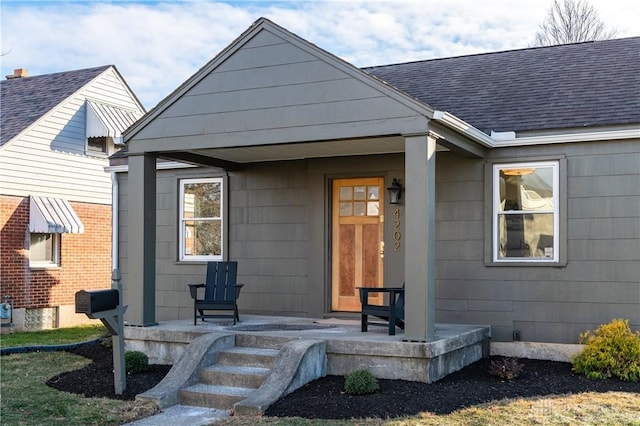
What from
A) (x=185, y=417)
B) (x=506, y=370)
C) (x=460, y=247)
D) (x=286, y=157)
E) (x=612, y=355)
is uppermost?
(x=286, y=157)

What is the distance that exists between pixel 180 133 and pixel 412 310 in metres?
3.85

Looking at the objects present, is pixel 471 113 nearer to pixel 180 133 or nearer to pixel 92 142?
pixel 180 133

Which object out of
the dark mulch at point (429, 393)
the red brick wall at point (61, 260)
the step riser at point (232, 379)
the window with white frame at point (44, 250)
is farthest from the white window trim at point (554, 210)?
the window with white frame at point (44, 250)

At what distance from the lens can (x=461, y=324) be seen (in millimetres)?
9719

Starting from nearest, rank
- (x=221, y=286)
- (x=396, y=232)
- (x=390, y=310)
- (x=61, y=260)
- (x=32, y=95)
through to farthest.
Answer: (x=390, y=310) < (x=221, y=286) < (x=396, y=232) < (x=61, y=260) < (x=32, y=95)

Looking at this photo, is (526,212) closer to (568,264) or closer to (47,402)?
(568,264)

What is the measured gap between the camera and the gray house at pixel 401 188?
8320mm

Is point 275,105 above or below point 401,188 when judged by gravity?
above

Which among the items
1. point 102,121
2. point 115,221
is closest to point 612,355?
point 115,221

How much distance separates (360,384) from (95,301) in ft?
9.29

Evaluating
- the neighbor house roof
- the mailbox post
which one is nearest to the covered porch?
the neighbor house roof

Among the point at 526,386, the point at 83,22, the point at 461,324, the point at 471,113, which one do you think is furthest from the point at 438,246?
the point at 83,22

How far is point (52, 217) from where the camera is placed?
1600 cm

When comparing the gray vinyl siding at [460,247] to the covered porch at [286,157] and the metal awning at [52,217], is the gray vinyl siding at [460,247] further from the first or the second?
the metal awning at [52,217]
